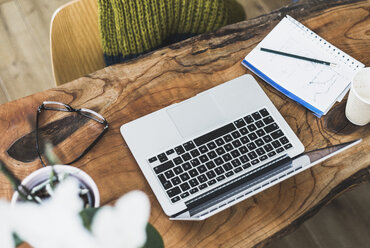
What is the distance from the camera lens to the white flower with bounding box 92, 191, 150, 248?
824mm

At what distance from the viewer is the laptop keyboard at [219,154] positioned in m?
0.88

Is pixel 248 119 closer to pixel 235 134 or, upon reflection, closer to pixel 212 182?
pixel 235 134

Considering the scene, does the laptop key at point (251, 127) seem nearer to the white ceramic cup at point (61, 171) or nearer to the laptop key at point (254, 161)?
the laptop key at point (254, 161)

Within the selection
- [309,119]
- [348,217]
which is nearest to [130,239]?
[309,119]

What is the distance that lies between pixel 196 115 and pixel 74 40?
516 millimetres

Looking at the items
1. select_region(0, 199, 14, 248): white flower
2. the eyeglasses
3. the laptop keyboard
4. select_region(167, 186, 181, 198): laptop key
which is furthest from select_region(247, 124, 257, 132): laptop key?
select_region(0, 199, 14, 248): white flower

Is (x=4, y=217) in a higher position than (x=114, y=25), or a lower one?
lower

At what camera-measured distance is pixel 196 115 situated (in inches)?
37.7

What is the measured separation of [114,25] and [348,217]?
1149 mm

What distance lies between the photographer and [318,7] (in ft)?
3.67

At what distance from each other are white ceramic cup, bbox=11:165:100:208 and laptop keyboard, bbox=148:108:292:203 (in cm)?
13

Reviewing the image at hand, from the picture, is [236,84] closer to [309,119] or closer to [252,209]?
[309,119]

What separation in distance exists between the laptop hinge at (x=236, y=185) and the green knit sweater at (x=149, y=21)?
0.46 meters

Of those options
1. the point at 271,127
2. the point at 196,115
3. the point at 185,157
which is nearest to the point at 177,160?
the point at 185,157
